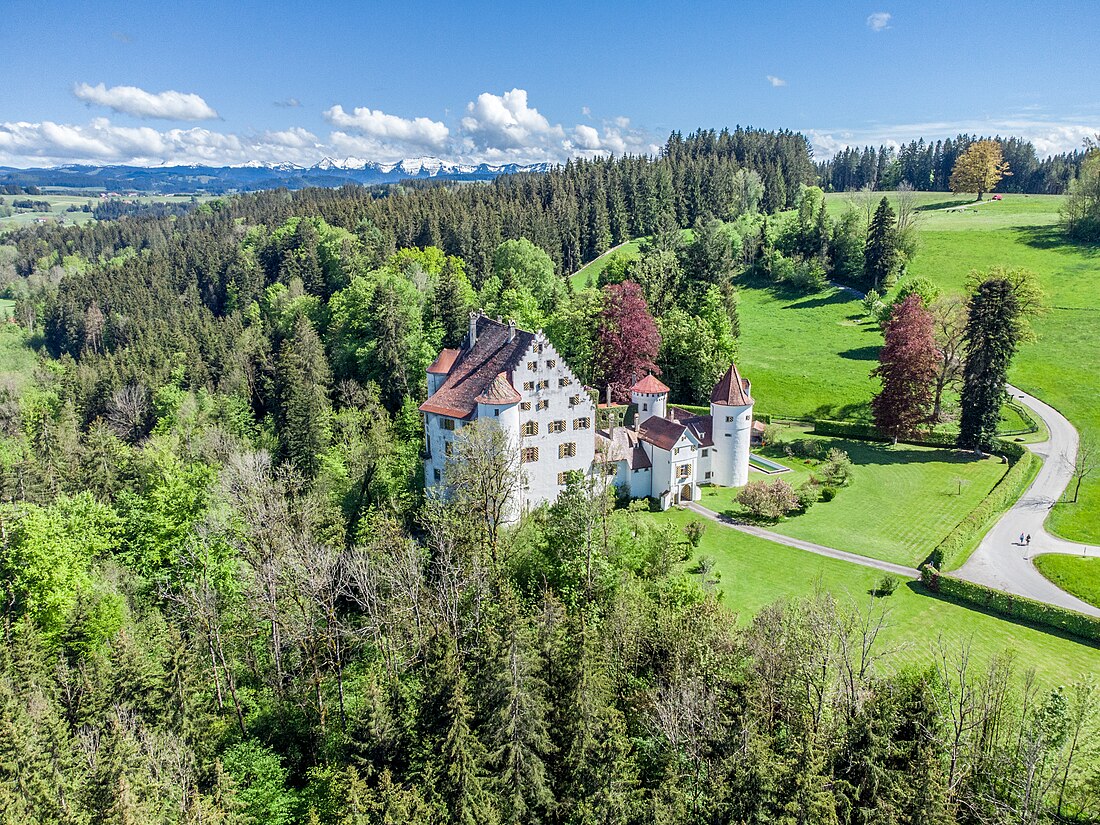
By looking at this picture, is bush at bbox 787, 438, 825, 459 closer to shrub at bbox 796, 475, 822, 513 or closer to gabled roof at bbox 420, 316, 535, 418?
shrub at bbox 796, 475, 822, 513

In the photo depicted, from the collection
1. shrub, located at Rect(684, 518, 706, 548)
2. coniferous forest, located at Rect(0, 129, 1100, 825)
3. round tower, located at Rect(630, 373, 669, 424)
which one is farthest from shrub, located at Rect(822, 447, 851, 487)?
→ coniferous forest, located at Rect(0, 129, 1100, 825)

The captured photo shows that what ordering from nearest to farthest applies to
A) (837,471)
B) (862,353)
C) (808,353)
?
(837,471)
(862,353)
(808,353)

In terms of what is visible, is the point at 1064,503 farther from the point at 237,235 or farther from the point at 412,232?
the point at 237,235

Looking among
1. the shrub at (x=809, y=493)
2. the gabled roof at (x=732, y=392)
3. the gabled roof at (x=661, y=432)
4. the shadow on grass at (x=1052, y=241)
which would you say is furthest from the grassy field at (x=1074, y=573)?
the shadow on grass at (x=1052, y=241)

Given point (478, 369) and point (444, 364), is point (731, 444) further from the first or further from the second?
point (444, 364)

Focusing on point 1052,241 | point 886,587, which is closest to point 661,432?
point 886,587

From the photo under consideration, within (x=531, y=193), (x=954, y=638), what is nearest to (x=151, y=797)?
(x=954, y=638)
